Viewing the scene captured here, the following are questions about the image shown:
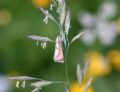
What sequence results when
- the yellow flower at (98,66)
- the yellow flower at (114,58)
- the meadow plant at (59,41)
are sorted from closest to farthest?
1. the meadow plant at (59,41)
2. the yellow flower at (98,66)
3. the yellow flower at (114,58)

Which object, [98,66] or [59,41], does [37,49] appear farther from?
[59,41]

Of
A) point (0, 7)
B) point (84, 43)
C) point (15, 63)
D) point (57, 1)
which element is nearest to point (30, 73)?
point (15, 63)

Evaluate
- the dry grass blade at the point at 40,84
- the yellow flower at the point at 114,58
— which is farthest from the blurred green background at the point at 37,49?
the dry grass blade at the point at 40,84

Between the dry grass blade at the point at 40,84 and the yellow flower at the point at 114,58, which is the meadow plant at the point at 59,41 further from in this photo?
the yellow flower at the point at 114,58

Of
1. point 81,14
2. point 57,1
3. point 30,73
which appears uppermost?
point 57,1

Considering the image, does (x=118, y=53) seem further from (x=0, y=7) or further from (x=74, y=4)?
(x=0, y=7)

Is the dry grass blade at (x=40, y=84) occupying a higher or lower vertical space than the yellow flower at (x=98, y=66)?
higher
